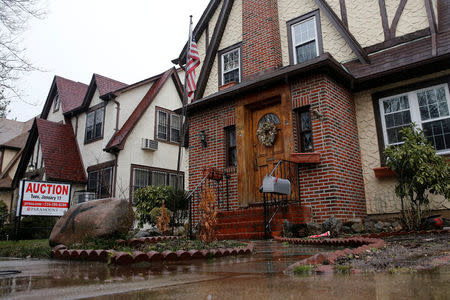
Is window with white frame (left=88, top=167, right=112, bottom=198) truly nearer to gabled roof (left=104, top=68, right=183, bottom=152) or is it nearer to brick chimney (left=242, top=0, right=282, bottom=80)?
gabled roof (left=104, top=68, right=183, bottom=152)

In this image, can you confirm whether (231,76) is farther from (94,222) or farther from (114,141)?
(114,141)

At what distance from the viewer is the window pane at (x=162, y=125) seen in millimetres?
17938

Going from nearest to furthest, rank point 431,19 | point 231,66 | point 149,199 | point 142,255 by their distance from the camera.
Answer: point 142,255, point 431,19, point 231,66, point 149,199

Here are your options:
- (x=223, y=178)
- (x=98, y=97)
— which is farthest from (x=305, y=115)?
(x=98, y=97)

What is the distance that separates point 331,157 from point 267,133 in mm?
1927


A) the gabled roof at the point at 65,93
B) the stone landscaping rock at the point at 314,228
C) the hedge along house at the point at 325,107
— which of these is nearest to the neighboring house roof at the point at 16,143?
the gabled roof at the point at 65,93

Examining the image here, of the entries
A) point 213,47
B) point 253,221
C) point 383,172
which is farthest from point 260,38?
point 253,221

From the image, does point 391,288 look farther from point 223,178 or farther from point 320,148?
point 223,178

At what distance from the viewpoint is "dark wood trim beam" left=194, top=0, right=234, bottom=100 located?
11.4 m

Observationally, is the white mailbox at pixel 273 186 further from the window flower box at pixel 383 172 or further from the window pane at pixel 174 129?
the window pane at pixel 174 129

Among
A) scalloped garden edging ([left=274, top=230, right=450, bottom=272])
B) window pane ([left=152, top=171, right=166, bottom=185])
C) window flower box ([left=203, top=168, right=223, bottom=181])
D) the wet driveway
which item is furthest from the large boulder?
window pane ([left=152, top=171, right=166, bottom=185])

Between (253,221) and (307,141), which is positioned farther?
(307,141)

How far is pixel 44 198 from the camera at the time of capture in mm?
11500

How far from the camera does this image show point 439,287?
148 centimetres
